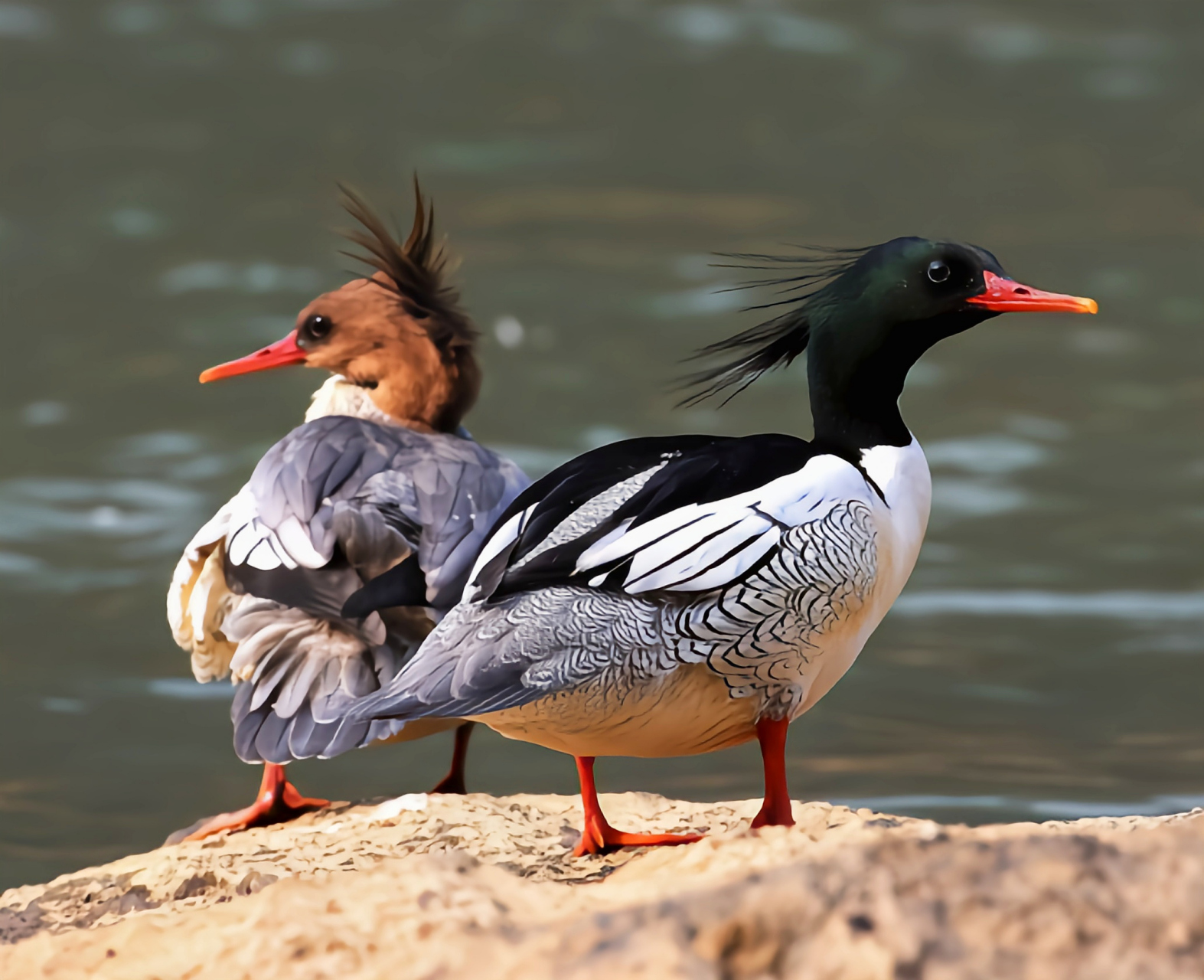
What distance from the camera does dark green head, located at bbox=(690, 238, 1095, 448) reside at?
11.6ft

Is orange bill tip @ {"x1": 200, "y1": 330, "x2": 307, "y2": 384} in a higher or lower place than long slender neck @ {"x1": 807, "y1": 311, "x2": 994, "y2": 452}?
higher

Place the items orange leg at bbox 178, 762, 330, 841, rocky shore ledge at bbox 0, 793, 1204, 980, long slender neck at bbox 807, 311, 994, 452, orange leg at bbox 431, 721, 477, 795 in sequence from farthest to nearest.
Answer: orange leg at bbox 431, 721, 477, 795, orange leg at bbox 178, 762, 330, 841, long slender neck at bbox 807, 311, 994, 452, rocky shore ledge at bbox 0, 793, 1204, 980

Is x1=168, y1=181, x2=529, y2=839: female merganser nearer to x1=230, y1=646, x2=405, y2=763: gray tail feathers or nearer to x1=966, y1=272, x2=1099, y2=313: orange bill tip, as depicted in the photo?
x1=230, y1=646, x2=405, y2=763: gray tail feathers

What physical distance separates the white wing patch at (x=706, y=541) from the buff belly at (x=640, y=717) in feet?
0.68

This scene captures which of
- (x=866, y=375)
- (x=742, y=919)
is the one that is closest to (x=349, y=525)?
(x=866, y=375)

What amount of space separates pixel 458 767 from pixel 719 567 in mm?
1930

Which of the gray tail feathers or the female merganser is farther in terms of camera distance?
the female merganser

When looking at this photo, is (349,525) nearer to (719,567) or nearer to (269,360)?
(269,360)

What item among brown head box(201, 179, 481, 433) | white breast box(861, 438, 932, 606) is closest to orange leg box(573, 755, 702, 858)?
white breast box(861, 438, 932, 606)

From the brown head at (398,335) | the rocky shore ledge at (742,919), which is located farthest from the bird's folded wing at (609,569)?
the brown head at (398,335)

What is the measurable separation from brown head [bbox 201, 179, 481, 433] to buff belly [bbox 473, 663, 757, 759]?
184cm

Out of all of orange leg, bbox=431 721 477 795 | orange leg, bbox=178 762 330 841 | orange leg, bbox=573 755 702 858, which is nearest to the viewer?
orange leg, bbox=573 755 702 858

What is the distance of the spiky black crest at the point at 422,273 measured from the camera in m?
5.09

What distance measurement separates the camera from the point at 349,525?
4.28 m
